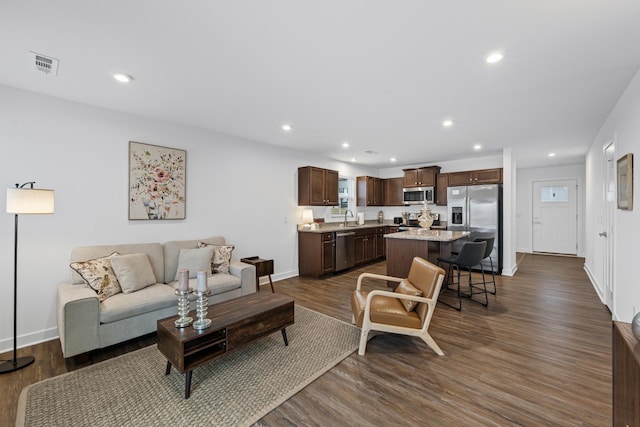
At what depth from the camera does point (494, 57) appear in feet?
6.96

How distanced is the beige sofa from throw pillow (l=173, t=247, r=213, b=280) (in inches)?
4.7

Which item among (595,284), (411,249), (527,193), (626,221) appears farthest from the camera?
(527,193)

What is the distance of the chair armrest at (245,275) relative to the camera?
3.50m

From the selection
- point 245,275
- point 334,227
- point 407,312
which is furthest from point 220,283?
point 334,227

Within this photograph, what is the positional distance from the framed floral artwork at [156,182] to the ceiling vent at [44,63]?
108 centimetres

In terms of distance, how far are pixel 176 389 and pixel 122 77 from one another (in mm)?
2683

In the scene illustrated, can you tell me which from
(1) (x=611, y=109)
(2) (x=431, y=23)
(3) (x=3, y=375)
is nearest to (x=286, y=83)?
(2) (x=431, y=23)

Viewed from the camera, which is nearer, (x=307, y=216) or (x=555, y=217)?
(x=307, y=216)

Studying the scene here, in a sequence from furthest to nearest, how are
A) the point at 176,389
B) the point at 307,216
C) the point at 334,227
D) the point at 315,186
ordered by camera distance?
the point at 334,227
the point at 307,216
the point at 315,186
the point at 176,389

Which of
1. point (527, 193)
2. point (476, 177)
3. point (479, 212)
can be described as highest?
point (476, 177)

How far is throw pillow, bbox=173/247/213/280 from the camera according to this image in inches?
133

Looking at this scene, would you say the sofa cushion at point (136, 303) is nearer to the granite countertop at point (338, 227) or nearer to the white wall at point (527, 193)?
the granite countertop at point (338, 227)

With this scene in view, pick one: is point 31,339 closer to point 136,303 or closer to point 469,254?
point 136,303

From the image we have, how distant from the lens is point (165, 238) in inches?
145
